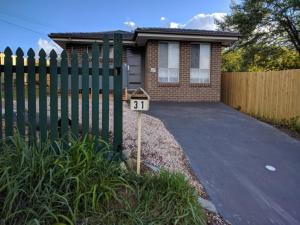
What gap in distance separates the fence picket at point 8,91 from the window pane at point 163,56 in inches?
438

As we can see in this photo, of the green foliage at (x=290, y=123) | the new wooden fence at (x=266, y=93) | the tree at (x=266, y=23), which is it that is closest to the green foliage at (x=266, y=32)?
the tree at (x=266, y=23)

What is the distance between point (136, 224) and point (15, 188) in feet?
3.98

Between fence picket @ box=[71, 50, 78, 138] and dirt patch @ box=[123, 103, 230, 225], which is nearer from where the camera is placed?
fence picket @ box=[71, 50, 78, 138]

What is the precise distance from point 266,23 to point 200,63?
9601 millimetres

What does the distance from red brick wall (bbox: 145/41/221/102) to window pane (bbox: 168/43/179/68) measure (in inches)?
7.3

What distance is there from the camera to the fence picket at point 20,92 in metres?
4.57

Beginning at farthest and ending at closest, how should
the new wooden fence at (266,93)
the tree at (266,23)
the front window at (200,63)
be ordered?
the tree at (266,23) → the front window at (200,63) → the new wooden fence at (266,93)

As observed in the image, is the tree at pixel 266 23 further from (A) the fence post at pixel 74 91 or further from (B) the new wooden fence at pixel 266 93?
(A) the fence post at pixel 74 91

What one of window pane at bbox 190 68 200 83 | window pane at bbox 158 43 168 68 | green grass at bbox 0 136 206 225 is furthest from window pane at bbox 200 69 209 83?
green grass at bbox 0 136 206 225

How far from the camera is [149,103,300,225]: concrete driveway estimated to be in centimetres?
455

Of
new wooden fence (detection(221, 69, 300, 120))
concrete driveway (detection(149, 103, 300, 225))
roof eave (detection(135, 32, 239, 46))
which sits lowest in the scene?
concrete driveway (detection(149, 103, 300, 225))

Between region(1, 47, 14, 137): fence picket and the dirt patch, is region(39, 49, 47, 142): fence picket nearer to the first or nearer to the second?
region(1, 47, 14, 137): fence picket

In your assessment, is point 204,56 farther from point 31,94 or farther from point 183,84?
point 31,94

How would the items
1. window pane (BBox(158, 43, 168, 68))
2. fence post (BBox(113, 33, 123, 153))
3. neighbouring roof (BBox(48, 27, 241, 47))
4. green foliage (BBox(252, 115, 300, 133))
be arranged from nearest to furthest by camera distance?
fence post (BBox(113, 33, 123, 153)), green foliage (BBox(252, 115, 300, 133)), neighbouring roof (BBox(48, 27, 241, 47)), window pane (BBox(158, 43, 168, 68))
